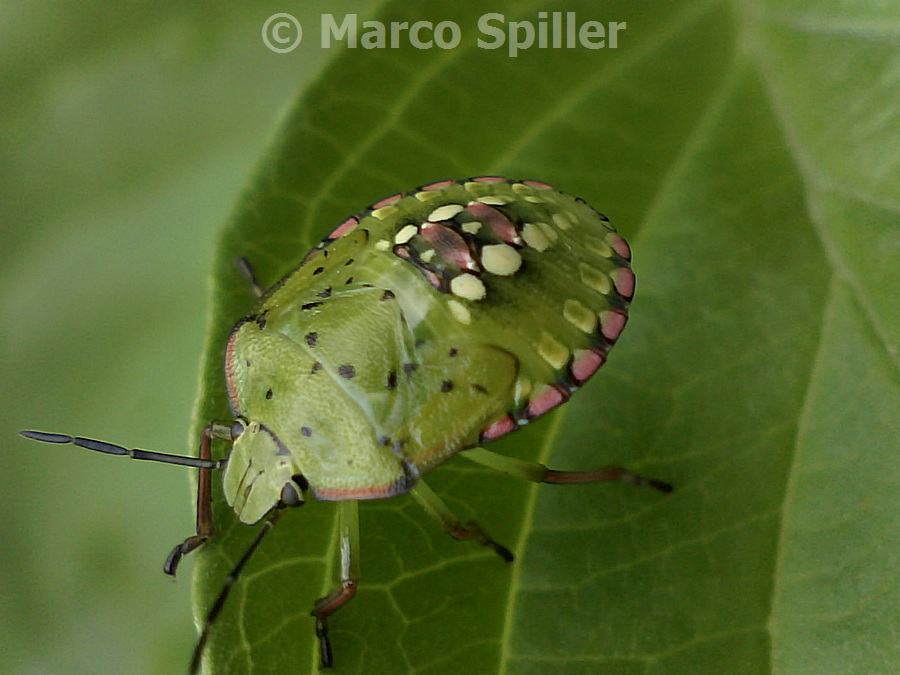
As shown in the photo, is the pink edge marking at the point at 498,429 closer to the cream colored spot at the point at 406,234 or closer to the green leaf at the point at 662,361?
the green leaf at the point at 662,361

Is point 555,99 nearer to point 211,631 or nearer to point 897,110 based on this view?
point 897,110

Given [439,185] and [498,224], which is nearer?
[498,224]

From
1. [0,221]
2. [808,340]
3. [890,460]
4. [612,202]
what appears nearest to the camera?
[890,460]

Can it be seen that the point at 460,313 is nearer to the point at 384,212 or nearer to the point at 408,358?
the point at 408,358

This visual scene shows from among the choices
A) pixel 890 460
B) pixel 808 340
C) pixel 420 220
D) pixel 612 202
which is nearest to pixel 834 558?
pixel 890 460

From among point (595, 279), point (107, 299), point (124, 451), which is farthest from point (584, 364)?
point (107, 299)

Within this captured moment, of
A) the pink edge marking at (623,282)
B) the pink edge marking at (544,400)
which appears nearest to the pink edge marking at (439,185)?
the pink edge marking at (623,282)
